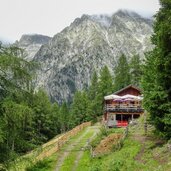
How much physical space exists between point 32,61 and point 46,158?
27948mm

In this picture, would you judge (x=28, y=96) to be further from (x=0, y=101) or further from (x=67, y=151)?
(x=67, y=151)

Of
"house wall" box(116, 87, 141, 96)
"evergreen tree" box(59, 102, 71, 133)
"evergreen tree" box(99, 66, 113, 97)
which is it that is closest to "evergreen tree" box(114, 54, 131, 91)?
"evergreen tree" box(99, 66, 113, 97)

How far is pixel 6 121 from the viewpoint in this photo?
53.4 ft

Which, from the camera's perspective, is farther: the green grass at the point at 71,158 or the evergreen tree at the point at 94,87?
the evergreen tree at the point at 94,87

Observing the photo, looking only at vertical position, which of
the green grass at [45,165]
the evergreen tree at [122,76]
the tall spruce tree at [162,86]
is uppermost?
the evergreen tree at [122,76]

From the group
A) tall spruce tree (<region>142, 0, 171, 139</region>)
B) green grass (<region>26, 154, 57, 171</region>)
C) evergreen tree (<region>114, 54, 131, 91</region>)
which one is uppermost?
evergreen tree (<region>114, 54, 131, 91</region>)

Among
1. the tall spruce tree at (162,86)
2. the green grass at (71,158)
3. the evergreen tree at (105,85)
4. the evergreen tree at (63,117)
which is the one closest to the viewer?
the tall spruce tree at (162,86)

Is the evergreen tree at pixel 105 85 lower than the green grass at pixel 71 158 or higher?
Result: higher

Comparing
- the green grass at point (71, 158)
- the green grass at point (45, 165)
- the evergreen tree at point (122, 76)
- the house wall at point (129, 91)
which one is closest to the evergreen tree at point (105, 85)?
the evergreen tree at point (122, 76)

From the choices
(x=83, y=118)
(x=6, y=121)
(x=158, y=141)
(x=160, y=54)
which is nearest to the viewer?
(x=6, y=121)

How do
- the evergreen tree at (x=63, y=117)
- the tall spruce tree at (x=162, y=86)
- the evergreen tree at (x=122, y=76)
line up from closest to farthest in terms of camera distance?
1. the tall spruce tree at (x=162, y=86)
2. the evergreen tree at (x=122, y=76)
3. the evergreen tree at (x=63, y=117)

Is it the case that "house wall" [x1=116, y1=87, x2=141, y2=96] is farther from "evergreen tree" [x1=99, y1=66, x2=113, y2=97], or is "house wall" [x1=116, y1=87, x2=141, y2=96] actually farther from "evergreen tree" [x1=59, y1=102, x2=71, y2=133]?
"evergreen tree" [x1=59, y1=102, x2=71, y2=133]

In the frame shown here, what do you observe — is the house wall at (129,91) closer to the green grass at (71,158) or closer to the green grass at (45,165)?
the green grass at (71,158)

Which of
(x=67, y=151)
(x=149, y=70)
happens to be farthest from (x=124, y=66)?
(x=149, y=70)
